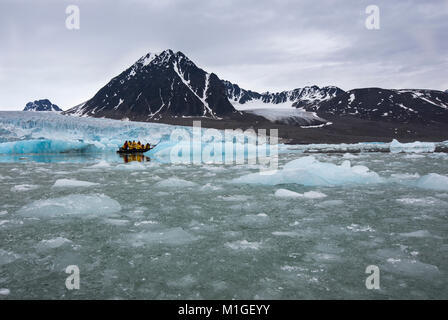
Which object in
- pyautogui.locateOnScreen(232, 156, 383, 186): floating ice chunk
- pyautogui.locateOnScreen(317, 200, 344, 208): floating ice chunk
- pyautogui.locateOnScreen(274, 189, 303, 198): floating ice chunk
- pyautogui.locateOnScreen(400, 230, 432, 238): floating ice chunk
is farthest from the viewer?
pyautogui.locateOnScreen(232, 156, 383, 186): floating ice chunk

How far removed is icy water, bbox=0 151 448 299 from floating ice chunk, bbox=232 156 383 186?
1.54 metres

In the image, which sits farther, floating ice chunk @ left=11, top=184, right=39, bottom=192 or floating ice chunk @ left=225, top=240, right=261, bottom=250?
floating ice chunk @ left=11, top=184, right=39, bottom=192

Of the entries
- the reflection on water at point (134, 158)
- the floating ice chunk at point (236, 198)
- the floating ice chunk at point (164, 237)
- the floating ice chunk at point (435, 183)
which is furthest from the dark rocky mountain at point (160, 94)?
the floating ice chunk at point (164, 237)

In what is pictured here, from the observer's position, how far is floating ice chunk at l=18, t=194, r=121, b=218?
15.6ft

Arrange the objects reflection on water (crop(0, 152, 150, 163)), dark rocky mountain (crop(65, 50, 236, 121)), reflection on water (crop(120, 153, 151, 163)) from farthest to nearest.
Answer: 1. dark rocky mountain (crop(65, 50, 236, 121))
2. reflection on water (crop(120, 153, 151, 163))
3. reflection on water (crop(0, 152, 150, 163))

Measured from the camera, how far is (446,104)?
12850cm

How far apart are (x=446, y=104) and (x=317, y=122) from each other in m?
75.7

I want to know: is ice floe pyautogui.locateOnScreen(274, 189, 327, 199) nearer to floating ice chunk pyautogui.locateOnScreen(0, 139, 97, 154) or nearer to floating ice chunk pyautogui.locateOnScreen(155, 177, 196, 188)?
floating ice chunk pyautogui.locateOnScreen(155, 177, 196, 188)

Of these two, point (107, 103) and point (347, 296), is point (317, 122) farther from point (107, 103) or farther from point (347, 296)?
point (347, 296)

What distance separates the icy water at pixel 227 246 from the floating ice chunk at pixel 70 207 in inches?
0.6

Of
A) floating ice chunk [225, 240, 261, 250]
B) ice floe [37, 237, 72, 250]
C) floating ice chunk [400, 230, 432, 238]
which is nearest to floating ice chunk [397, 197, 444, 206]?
floating ice chunk [400, 230, 432, 238]

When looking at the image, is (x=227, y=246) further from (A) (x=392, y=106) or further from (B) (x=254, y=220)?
(A) (x=392, y=106)

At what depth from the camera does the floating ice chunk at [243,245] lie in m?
3.33
